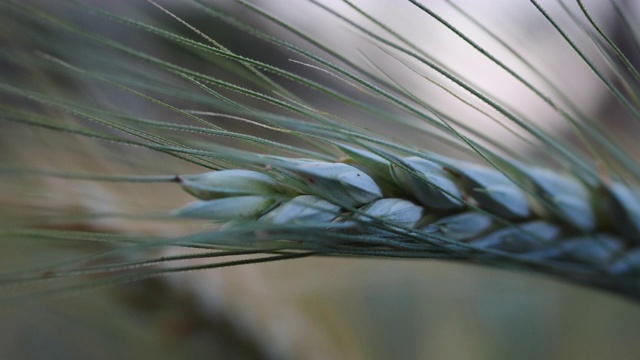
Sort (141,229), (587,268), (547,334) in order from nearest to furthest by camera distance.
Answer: (587,268) → (141,229) → (547,334)

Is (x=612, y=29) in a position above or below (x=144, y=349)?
above

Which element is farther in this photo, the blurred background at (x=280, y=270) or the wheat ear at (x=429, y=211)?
the blurred background at (x=280, y=270)

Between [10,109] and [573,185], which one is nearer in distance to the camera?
[10,109]

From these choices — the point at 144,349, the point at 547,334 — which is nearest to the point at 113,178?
the point at 144,349

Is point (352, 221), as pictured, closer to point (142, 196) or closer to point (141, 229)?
point (141, 229)

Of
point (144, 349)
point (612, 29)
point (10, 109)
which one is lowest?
point (144, 349)

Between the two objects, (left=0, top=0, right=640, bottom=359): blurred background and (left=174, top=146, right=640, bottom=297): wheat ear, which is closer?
(left=174, top=146, right=640, bottom=297): wheat ear

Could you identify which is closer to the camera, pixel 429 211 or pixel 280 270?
pixel 429 211

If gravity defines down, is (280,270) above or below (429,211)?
below
